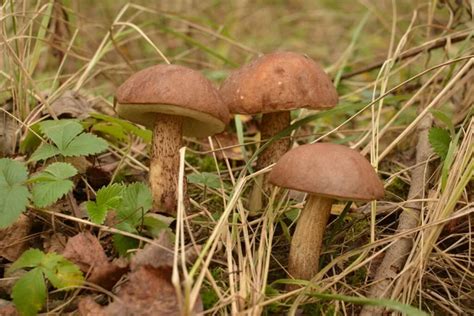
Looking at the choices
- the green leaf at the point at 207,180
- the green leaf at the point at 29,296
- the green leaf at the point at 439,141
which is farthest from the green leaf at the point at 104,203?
the green leaf at the point at 439,141

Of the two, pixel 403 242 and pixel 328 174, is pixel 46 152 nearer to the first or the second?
pixel 328 174

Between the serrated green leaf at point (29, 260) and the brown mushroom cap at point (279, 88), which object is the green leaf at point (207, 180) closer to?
the brown mushroom cap at point (279, 88)

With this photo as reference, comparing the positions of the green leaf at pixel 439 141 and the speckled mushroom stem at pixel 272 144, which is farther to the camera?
the speckled mushroom stem at pixel 272 144

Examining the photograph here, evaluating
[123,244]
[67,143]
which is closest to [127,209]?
[123,244]

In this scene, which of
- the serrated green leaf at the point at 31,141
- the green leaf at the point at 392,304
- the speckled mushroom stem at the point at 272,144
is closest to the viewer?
the green leaf at the point at 392,304

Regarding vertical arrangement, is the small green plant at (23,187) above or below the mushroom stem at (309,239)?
above

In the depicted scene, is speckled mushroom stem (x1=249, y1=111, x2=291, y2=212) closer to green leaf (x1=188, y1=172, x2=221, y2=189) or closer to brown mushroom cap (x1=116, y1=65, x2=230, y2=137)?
green leaf (x1=188, y1=172, x2=221, y2=189)
